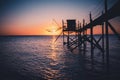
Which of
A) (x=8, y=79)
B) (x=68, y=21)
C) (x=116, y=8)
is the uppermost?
(x=68, y=21)

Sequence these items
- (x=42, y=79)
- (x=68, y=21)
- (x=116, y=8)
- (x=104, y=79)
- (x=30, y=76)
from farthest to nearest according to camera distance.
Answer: (x=68, y=21), (x=30, y=76), (x=42, y=79), (x=104, y=79), (x=116, y=8)

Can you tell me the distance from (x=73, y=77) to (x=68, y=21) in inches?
1166

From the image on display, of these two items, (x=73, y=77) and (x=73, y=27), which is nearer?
(x=73, y=77)

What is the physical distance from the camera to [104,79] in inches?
593

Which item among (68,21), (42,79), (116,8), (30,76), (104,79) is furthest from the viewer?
(68,21)

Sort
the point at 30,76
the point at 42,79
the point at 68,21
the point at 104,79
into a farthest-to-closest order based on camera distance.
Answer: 1. the point at 68,21
2. the point at 30,76
3. the point at 42,79
4. the point at 104,79

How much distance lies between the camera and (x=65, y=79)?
15750mm

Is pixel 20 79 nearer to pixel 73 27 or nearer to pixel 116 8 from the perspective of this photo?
pixel 116 8

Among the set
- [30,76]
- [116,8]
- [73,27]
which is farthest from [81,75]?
[73,27]

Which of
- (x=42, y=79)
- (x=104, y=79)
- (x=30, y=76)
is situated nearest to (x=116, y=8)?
(x=104, y=79)

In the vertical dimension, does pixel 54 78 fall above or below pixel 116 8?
below

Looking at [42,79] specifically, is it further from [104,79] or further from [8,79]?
[104,79]

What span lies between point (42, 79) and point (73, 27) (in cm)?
3022

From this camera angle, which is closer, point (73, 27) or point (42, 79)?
point (42, 79)
